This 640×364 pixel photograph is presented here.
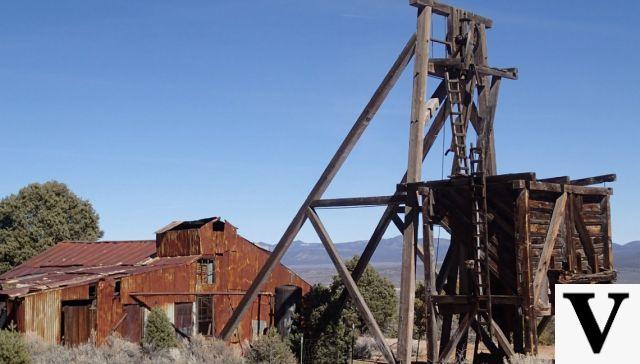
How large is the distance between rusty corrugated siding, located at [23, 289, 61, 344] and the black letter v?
16599 millimetres

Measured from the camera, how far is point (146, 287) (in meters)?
24.9

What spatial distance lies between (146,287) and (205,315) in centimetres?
280

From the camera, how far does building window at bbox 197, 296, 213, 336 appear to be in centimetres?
2655

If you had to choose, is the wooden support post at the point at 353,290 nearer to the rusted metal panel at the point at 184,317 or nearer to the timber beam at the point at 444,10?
the timber beam at the point at 444,10

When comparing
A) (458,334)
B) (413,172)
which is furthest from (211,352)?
(413,172)

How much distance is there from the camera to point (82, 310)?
23.2m

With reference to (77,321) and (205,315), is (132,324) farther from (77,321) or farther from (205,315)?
(205,315)

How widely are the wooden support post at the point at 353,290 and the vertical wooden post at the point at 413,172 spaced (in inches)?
26.0

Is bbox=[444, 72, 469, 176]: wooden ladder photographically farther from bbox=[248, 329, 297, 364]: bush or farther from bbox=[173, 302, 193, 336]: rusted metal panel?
bbox=[173, 302, 193, 336]: rusted metal panel

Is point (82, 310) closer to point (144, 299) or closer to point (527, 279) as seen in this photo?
point (144, 299)

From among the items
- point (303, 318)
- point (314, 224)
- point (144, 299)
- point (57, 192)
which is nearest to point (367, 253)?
point (314, 224)

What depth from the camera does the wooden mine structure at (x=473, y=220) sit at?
53.3ft

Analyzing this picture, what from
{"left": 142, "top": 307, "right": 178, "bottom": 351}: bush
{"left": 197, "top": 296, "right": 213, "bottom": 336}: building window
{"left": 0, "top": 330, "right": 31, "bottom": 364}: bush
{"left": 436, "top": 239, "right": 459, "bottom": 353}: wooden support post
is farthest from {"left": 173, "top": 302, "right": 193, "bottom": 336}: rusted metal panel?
{"left": 436, "top": 239, "right": 459, "bottom": 353}: wooden support post

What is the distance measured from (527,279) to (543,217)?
1605 millimetres
